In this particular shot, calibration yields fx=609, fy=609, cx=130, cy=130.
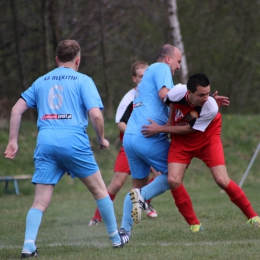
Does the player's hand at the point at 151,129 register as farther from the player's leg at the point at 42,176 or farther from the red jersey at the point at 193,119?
the player's leg at the point at 42,176

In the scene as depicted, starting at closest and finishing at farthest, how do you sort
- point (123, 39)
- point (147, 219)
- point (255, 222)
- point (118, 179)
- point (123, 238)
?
point (123, 238) → point (255, 222) → point (118, 179) → point (147, 219) → point (123, 39)

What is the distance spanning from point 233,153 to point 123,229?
11154 mm

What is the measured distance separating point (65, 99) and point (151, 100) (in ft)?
4.13

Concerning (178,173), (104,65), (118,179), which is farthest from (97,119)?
(104,65)

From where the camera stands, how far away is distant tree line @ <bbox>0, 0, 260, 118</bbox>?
19.6 metres

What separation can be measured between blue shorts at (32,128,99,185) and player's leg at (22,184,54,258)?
0.29 ft

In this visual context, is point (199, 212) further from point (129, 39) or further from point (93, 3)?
point (129, 39)

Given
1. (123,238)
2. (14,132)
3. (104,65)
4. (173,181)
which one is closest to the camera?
(14,132)

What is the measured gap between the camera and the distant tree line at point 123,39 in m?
19.6

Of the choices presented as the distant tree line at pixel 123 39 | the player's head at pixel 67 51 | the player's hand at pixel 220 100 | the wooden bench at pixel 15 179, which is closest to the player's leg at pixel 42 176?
the player's head at pixel 67 51

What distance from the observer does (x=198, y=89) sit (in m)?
6.07

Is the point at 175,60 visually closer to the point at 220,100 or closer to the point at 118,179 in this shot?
the point at 220,100

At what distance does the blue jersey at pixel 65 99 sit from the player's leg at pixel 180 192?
4.25 feet

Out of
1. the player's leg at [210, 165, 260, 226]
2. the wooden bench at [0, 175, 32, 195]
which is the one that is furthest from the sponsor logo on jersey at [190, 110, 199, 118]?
the wooden bench at [0, 175, 32, 195]
